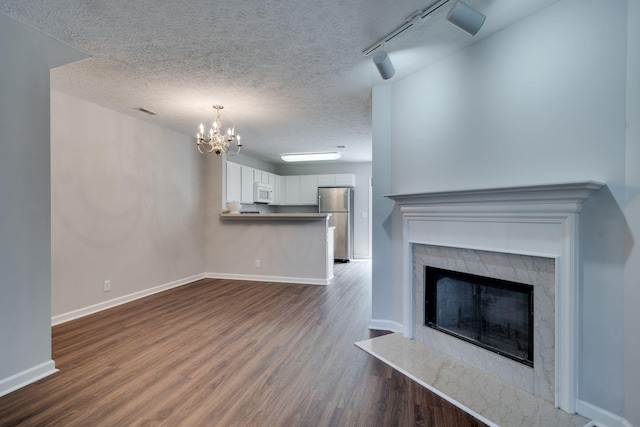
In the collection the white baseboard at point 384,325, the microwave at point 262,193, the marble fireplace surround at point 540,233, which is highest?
the microwave at point 262,193

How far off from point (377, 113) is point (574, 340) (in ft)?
7.87

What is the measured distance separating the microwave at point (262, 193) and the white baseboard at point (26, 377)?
4.79 m

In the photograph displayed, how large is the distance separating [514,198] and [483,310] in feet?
3.10

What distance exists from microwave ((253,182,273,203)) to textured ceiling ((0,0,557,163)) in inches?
114

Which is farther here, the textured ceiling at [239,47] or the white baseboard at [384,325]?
the white baseboard at [384,325]

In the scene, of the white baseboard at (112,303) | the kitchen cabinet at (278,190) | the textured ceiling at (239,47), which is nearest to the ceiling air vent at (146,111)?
the textured ceiling at (239,47)

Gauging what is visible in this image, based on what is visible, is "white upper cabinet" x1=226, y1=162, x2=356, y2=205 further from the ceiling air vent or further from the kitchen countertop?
the ceiling air vent

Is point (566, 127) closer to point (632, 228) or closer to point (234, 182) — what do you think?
point (632, 228)

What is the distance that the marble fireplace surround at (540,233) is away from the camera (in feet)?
5.77

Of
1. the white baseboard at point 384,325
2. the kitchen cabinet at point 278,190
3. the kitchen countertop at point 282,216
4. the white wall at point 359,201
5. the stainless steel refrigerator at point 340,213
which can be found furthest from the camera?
the white wall at point 359,201

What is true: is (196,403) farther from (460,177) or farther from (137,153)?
(137,153)

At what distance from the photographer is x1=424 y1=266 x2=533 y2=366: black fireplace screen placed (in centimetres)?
209

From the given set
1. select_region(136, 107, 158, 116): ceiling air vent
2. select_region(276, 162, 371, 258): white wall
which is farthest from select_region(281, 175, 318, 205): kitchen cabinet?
select_region(136, 107, 158, 116): ceiling air vent

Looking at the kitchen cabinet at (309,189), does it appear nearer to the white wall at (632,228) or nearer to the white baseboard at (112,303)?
the white baseboard at (112,303)
